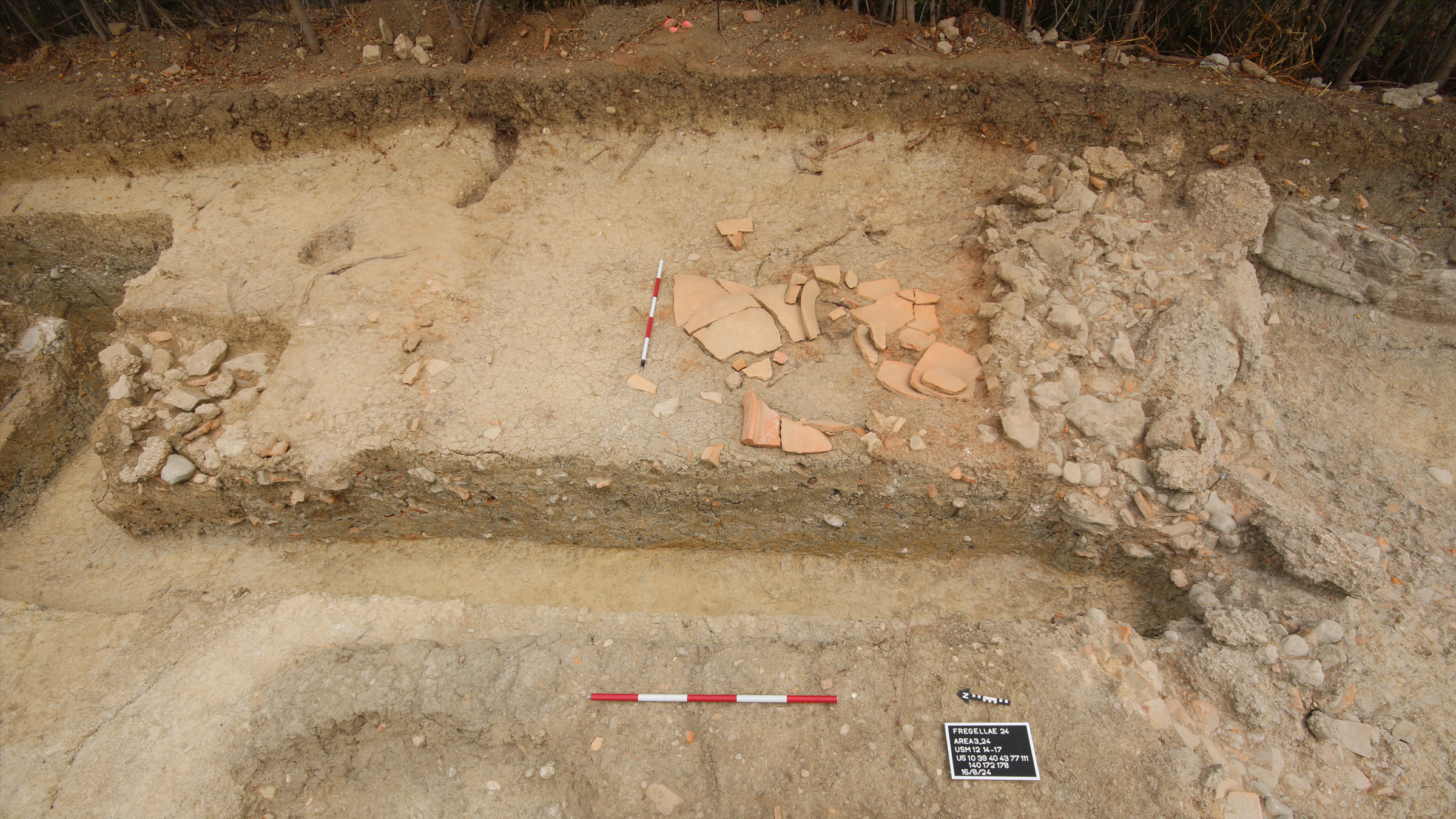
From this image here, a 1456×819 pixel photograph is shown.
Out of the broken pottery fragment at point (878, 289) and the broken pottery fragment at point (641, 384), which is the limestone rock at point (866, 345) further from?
the broken pottery fragment at point (641, 384)

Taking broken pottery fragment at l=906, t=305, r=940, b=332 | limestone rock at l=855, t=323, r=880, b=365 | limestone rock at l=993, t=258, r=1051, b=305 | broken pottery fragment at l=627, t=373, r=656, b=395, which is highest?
limestone rock at l=993, t=258, r=1051, b=305

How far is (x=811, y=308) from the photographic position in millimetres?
3420

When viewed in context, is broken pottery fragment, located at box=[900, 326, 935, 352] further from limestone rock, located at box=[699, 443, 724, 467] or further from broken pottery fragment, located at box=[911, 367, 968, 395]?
limestone rock, located at box=[699, 443, 724, 467]

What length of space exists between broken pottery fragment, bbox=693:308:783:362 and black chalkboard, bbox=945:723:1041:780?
1.95 m

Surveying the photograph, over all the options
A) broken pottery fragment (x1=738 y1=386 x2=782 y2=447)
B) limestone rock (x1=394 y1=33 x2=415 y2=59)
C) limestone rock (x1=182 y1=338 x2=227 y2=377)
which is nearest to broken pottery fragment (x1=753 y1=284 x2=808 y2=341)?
broken pottery fragment (x1=738 y1=386 x2=782 y2=447)

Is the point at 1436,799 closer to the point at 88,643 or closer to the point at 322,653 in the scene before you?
the point at 322,653

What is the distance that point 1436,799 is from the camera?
2.18 meters

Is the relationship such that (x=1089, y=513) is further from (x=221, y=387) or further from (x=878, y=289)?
(x=221, y=387)

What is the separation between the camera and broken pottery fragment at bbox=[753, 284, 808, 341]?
339 centimetres

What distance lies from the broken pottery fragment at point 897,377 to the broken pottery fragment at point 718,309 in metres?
0.81

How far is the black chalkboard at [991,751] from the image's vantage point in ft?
7.49

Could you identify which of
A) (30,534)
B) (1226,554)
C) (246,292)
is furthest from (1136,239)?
(30,534)

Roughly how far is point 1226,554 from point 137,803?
183 inches

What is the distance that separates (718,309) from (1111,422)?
2068 mm
